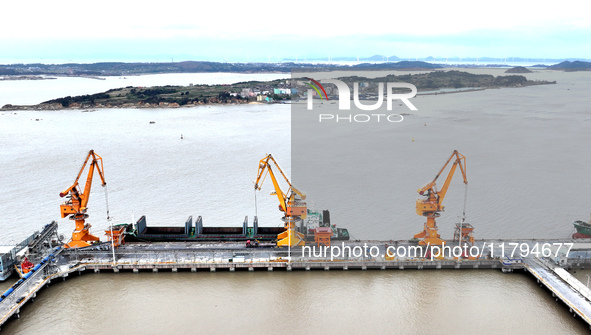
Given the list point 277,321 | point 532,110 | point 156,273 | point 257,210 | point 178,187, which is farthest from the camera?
point 532,110

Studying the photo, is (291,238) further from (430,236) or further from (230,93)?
(230,93)

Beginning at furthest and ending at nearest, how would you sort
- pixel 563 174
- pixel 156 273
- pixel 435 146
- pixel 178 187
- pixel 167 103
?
pixel 167 103
pixel 435 146
pixel 563 174
pixel 178 187
pixel 156 273

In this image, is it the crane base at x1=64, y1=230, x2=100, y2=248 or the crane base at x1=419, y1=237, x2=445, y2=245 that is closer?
the crane base at x1=419, y1=237, x2=445, y2=245

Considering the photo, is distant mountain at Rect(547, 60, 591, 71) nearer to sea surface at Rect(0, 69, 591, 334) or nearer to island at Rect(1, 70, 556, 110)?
island at Rect(1, 70, 556, 110)

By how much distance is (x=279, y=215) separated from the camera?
20.3 metres

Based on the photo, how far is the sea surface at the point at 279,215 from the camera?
12891 millimetres

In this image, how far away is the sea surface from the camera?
12891 millimetres

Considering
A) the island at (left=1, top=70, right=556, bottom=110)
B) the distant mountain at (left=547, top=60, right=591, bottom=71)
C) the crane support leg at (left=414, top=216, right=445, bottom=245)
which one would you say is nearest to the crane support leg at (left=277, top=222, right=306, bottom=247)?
the crane support leg at (left=414, top=216, right=445, bottom=245)

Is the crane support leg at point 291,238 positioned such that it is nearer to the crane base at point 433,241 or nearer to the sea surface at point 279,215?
the sea surface at point 279,215

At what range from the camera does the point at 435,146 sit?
112 ft

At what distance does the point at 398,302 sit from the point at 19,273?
13.1 m

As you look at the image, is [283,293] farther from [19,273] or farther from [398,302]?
[19,273]

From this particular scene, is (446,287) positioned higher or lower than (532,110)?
lower

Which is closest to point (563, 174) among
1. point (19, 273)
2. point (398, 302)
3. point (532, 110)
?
point (398, 302)
